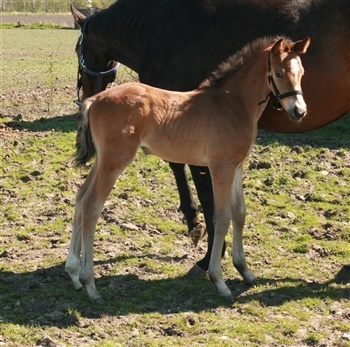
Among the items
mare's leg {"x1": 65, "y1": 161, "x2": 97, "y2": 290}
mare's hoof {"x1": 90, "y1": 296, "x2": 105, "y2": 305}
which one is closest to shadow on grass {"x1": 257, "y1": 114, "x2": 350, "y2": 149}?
mare's leg {"x1": 65, "y1": 161, "x2": 97, "y2": 290}

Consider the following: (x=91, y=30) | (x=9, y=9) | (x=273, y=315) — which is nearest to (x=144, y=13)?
(x=91, y=30)

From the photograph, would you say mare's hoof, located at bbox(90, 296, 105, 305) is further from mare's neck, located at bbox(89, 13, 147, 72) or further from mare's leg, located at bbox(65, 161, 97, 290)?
mare's neck, located at bbox(89, 13, 147, 72)

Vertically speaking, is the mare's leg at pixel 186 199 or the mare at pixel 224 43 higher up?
the mare at pixel 224 43

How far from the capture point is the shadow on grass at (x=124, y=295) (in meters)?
4.75

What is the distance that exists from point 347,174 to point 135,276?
10.9 feet

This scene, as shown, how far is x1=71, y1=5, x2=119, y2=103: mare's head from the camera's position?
6445mm

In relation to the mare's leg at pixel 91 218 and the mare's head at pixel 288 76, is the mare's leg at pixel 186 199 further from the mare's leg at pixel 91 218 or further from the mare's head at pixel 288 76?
the mare's head at pixel 288 76

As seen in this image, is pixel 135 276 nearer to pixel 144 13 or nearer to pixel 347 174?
pixel 144 13

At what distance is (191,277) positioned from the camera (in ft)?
18.0

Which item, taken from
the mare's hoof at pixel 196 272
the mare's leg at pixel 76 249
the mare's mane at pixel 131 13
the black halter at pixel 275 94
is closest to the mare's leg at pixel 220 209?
the mare's hoof at pixel 196 272

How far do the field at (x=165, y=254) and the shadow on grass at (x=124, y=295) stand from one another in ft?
0.04

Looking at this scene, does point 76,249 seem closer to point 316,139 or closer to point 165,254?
point 165,254

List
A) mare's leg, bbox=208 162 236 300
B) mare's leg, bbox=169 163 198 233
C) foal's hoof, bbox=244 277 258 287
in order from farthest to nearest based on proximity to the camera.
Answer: mare's leg, bbox=169 163 198 233
foal's hoof, bbox=244 277 258 287
mare's leg, bbox=208 162 236 300

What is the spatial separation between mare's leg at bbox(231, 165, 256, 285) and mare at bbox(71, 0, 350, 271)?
0.96 feet
